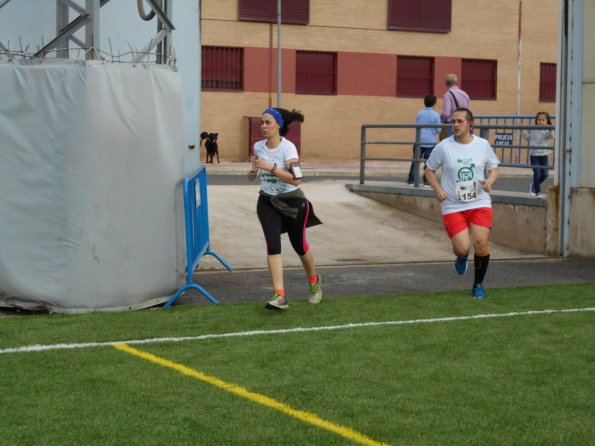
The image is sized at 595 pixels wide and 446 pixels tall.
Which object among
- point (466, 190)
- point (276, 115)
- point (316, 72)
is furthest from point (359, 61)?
point (276, 115)

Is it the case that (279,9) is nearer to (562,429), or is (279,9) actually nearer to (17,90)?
(17,90)

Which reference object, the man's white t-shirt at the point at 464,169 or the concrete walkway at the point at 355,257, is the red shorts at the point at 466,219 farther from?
the concrete walkway at the point at 355,257

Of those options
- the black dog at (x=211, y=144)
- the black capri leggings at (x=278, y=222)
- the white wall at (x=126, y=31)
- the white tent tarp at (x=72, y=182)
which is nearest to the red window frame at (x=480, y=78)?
the black dog at (x=211, y=144)

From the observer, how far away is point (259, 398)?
6910 mm

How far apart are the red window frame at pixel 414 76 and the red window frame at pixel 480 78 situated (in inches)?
54.6

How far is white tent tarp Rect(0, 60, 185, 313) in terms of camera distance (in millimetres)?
10180

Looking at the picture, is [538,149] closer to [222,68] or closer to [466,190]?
[466,190]

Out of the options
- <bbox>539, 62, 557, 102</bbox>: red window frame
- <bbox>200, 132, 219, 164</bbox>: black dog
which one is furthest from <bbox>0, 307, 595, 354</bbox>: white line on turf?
<bbox>539, 62, 557, 102</bbox>: red window frame

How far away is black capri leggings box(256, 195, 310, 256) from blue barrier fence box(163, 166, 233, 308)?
0.87 meters

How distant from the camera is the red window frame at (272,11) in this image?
40.7 metres

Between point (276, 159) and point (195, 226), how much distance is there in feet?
5.89

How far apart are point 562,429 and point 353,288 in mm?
5980

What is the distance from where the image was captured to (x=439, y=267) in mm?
14117

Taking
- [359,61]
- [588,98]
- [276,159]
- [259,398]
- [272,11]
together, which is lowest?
[259,398]
